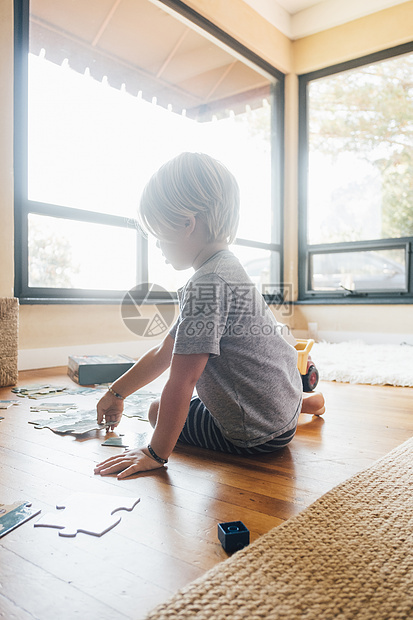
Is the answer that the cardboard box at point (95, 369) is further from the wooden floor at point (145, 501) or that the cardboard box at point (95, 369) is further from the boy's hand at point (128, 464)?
the boy's hand at point (128, 464)

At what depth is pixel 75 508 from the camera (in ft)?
2.77

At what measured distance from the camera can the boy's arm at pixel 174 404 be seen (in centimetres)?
99

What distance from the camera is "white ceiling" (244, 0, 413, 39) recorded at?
3775mm

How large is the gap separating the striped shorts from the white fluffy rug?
3.88ft

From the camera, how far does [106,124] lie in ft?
9.62

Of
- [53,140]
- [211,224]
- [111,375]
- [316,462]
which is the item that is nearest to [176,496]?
[316,462]

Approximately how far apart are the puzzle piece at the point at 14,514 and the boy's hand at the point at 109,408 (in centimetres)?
42

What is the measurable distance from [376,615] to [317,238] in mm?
3894

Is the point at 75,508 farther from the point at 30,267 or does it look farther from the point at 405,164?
the point at 405,164

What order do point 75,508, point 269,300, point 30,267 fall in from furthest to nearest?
point 269,300 < point 30,267 < point 75,508

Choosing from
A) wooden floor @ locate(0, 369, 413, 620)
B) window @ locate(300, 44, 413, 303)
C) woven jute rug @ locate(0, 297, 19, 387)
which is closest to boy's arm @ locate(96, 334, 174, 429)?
wooden floor @ locate(0, 369, 413, 620)

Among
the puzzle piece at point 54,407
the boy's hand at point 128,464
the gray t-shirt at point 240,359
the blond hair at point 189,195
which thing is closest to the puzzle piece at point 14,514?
the boy's hand at point 128,464

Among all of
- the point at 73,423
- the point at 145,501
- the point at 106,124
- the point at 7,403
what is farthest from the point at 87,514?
the point at 106,124

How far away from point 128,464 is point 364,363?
199 centimetres
